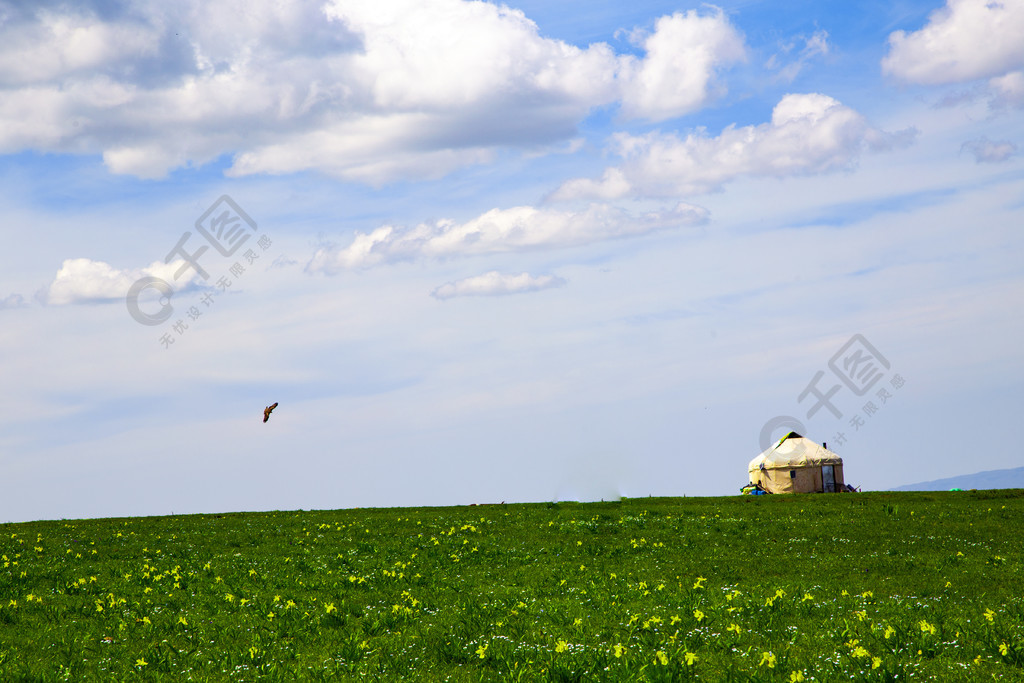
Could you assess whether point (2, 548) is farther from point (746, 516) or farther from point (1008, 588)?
point (1008, 588)

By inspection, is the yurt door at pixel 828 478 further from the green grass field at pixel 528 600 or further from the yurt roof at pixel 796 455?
the green grass field at pixel 528 600

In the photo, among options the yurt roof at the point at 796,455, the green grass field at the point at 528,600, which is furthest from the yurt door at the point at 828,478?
the green grass field at the point at 528,600

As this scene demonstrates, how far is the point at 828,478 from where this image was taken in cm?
6438

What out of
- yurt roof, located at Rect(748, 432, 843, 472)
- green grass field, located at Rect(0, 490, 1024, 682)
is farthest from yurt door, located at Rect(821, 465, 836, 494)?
green grass field, located at Rect(0, 490, 1024, 682)

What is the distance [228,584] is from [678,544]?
43.1 ft

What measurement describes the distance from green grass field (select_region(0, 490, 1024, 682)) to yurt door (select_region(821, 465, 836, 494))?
33.2 m

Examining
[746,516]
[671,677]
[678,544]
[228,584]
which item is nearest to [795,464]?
[746,516]

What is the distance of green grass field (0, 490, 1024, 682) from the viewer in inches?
460

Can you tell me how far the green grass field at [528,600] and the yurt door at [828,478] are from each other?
33196 mm

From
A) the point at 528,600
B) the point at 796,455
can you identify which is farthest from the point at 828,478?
the point at 528,600

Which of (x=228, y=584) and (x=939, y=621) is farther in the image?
(x=228, y=584)

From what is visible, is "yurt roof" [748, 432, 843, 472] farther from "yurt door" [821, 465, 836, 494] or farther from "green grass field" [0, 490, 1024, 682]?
"green grass field" [0, 490, 1024, 682]

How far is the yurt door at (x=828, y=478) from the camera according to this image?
210 ft

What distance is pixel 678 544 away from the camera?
2466cm
